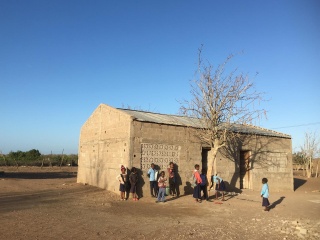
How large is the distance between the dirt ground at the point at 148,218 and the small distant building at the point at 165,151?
72.0 inches

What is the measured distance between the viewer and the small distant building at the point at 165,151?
13460 millimetres

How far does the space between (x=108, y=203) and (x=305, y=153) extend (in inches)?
1150

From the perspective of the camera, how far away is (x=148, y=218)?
8.94 metres

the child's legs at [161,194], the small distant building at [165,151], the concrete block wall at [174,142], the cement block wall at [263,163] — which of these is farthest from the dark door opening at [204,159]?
the child's legs at [161,194]

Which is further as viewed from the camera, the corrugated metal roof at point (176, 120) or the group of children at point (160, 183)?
the corrugated metal roof at point (176, 120)

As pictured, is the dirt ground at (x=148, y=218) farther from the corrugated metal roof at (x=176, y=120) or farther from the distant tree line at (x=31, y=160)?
the distant tree line at (x=31, y=160)

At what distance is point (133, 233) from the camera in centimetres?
712

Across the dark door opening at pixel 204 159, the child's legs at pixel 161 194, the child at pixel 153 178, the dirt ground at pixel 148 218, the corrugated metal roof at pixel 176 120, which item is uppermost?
the corrugated metal roof at pixel 176 120

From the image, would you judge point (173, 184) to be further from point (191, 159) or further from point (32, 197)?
point (32, 197)

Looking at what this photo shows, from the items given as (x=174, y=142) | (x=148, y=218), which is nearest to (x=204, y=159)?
(x=174, y=142)

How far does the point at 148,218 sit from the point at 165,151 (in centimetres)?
536

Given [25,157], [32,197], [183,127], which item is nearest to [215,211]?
[183,127]

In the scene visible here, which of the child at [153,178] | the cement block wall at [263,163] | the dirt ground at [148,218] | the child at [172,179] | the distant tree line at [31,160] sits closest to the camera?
the dirt ground at [148,218]

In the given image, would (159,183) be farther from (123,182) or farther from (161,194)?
(123,182)
